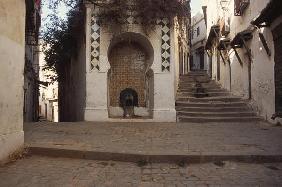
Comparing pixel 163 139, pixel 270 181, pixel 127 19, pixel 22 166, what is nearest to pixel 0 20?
pixel 22 166

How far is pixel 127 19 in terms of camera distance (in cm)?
1298

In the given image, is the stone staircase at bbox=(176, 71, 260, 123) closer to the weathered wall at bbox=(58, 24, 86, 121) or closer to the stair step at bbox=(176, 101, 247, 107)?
the stair step at bbox=(176, 101, 247, 107)

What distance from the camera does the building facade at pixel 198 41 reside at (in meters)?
38.2

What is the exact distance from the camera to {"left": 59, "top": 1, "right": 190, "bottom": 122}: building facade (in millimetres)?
12852

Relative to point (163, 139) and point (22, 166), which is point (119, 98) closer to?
point (163, 139)

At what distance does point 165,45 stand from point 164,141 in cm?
615

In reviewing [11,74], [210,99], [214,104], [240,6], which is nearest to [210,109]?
[214,104]

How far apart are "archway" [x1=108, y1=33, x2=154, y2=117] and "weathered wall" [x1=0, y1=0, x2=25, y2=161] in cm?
672

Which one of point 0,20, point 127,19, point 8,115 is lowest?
point 8,115

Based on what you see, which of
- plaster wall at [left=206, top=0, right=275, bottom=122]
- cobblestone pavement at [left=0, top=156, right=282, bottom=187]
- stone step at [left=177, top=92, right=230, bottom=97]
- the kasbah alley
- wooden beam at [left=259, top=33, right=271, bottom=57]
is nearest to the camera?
cobblestone pavement at [left=0, top=156, right=282, bottom=187]

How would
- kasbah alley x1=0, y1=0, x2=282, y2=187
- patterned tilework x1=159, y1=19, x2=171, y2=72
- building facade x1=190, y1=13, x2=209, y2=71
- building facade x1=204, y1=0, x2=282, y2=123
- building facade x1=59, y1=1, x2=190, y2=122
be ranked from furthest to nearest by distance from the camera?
building facade x1=190, y1=13, x2=209, y2=71 → patterned tilework x1=159, y1=19, x2=171, y2=72 → building facade x1=59, y1=1, x2=190, y2=122 → building facade x1=204, y1=0, x2=282, y2=123 → kasbah alley x1=0, y1=0, x2=282, y2=187

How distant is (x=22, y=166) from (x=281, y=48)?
800 cm

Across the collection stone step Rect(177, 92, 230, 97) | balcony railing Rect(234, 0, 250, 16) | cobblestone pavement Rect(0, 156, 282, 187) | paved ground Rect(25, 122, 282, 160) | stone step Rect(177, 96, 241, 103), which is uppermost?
balcony railing Rect(234, 0, 250, 16)

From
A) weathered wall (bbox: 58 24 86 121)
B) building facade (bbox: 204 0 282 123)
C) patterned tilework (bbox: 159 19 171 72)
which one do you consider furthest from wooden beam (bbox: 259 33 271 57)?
weathered wall (bbox: 58 24 86 121)
